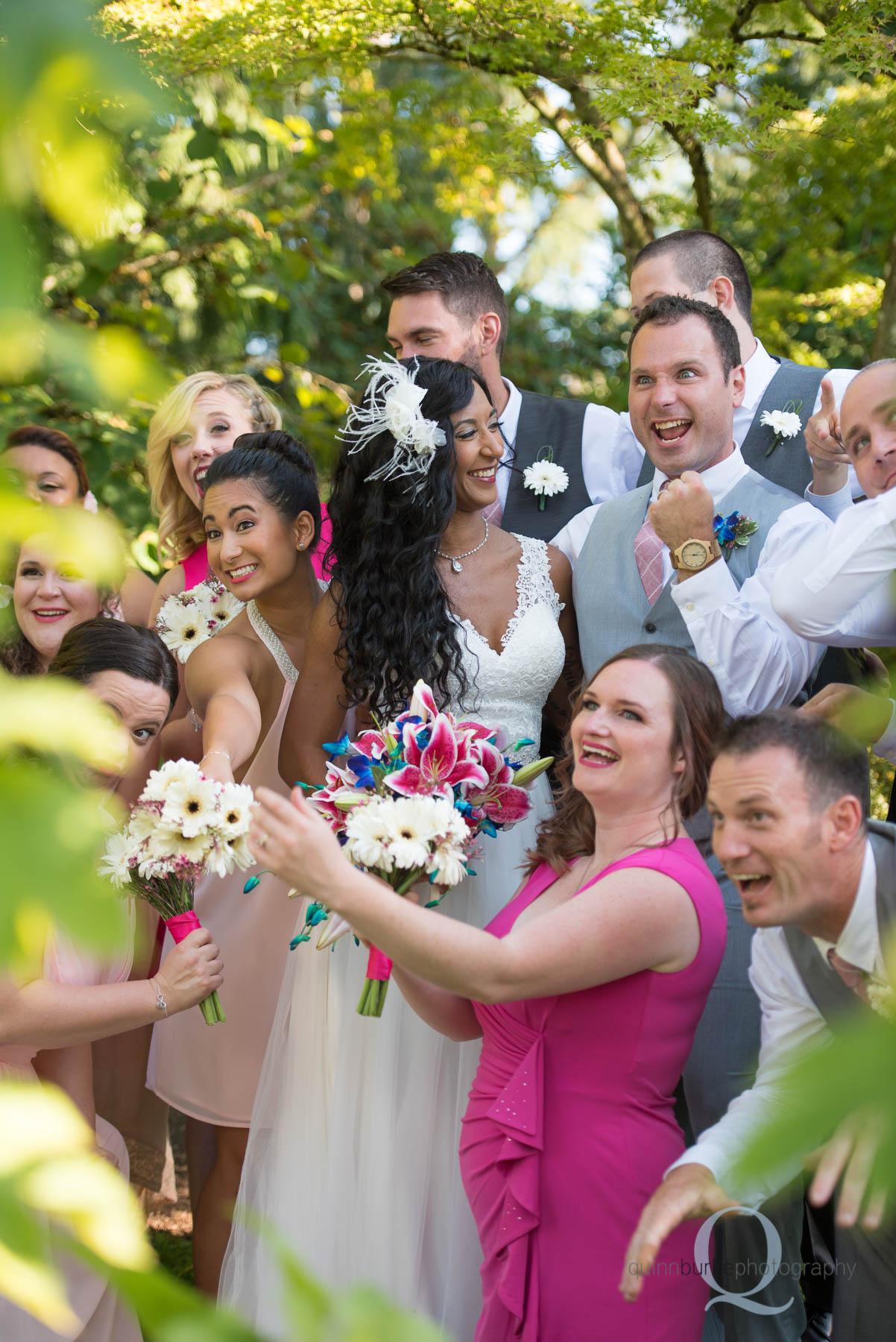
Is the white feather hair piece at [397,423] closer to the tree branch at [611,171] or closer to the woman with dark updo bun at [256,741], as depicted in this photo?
the woman with dark updo bun at [256,741]

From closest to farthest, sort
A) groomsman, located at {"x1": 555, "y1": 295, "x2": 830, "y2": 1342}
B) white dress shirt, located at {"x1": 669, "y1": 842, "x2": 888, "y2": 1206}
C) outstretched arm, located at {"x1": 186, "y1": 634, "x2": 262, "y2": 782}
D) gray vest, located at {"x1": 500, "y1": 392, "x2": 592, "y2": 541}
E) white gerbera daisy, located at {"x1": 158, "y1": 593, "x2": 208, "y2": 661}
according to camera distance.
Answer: white dress shirt, located at {"x1": 669, "y1": 842, "x2": 888, "y2": 1206}, groomsman, located at {"x1": 555, "y1": 295, "x2": 830, "y2": 1342}, outstretched arm, located at {"x1": 186, "y1": 634, "x2": 262, "y2": 782}, white gerbera daisy, located at {"x1": 158, "y1": 593, "x2": 208, "y2": 661}, gray vest, located at {"x1": 500, "y1": 392, "x2": 592, "y2": 541}

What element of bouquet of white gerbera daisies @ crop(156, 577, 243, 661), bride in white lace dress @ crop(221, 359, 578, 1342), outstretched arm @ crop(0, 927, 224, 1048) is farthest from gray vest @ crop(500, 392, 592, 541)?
outstretched arm @ crop(0, 927, 224, 1048)

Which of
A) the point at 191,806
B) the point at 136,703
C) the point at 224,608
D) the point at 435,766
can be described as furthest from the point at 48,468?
the point at 435,766

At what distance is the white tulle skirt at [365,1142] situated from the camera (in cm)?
286

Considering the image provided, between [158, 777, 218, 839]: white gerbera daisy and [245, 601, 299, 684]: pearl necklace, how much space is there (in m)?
0.83

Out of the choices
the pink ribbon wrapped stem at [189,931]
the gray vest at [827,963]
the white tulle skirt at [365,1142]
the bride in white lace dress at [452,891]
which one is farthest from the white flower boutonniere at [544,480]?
the gray vest at [827,963]

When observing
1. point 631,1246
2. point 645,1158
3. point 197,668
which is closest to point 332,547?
point 197,668

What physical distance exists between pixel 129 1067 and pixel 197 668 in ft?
4.43

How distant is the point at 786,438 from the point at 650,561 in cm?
82

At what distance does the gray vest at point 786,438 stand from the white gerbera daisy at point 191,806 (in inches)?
75.9

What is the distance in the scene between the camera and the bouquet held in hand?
2373 mm

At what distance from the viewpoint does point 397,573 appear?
10.3 feet

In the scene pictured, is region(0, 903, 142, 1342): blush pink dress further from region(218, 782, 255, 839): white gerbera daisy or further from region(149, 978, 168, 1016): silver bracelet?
region(218, 782, 255, 839): white gerbera daisy

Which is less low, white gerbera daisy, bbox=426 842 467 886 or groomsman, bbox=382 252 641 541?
groomsman, bbox=382 252 641 541
